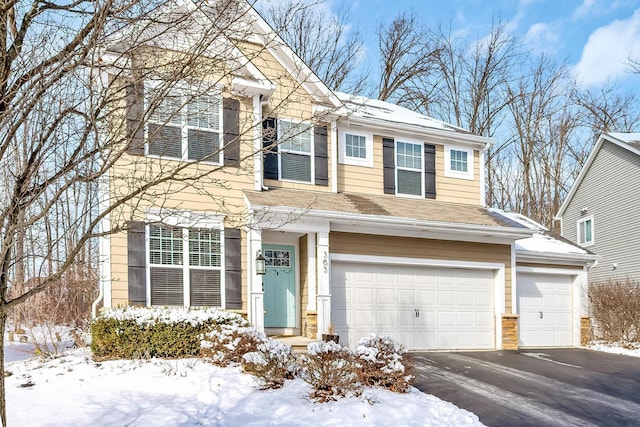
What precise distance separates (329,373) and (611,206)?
16.9 m

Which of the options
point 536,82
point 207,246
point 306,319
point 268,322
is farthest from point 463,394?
point 536,82

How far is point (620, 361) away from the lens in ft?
37.4

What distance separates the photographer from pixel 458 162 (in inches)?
538

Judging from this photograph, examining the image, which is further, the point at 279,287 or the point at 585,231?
the point at 585,231

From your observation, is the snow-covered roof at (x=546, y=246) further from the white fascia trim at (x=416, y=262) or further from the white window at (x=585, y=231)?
the white window at (x=585, y=231)

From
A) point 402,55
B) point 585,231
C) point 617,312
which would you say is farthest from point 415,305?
point 402,55

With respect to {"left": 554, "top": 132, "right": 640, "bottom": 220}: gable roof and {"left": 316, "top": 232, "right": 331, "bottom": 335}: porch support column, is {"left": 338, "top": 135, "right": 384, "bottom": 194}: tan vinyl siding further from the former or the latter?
{"left": 554, "top": 132, "right": 640, "bottom": 220}: gable roof

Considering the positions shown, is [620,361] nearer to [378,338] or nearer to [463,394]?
[463,394]

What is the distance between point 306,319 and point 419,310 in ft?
9.27

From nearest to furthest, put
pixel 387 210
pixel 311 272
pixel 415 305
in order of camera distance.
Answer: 1. pixel 311 272
2. pixel 387 210
3. pixel 415 305

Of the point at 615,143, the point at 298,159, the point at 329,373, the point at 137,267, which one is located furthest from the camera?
the point at 615,143

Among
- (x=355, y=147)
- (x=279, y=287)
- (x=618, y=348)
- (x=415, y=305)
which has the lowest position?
(x=618, y=348)

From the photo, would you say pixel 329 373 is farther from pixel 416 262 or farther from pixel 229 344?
pixel 416 262

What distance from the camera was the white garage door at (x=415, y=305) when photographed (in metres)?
11.1
